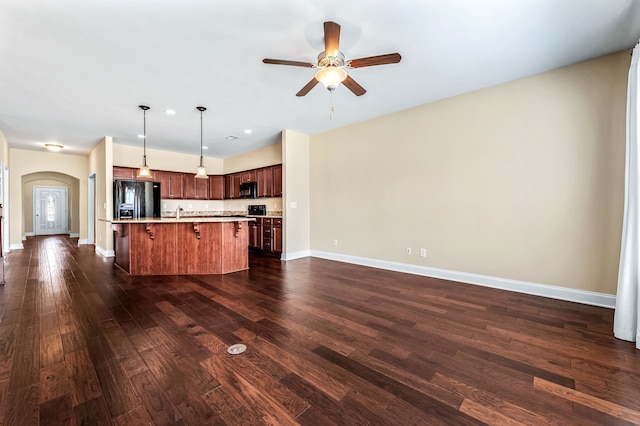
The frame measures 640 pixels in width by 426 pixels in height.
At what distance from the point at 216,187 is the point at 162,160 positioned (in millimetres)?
1609

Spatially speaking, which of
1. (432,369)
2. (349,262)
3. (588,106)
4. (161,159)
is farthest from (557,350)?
(161,159)

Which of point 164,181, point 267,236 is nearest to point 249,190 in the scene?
point 267,236

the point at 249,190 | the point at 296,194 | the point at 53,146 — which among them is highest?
the point at 53,146

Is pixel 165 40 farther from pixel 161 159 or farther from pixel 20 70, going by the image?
pixel 161 159

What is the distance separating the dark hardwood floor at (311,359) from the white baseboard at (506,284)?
0.14 meters

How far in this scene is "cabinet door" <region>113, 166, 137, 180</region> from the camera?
6.55 metres

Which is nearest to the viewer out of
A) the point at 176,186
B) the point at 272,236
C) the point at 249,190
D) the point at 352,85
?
the point at 352,85

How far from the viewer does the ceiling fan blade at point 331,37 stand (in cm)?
217

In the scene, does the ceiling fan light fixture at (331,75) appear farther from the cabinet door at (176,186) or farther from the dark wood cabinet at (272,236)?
the cabinet door at (176,186)

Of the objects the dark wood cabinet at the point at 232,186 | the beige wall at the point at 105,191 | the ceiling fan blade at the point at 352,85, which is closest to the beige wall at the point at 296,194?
the dark wood cabinet at the point at 232,186

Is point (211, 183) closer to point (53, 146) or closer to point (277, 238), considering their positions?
point (277, 238)

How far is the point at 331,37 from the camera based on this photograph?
2240mm

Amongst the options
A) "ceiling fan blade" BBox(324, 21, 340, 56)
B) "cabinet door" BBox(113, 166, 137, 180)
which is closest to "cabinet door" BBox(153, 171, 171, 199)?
"cabinet door" BBox(113, 166, 137, 180)

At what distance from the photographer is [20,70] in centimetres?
310
